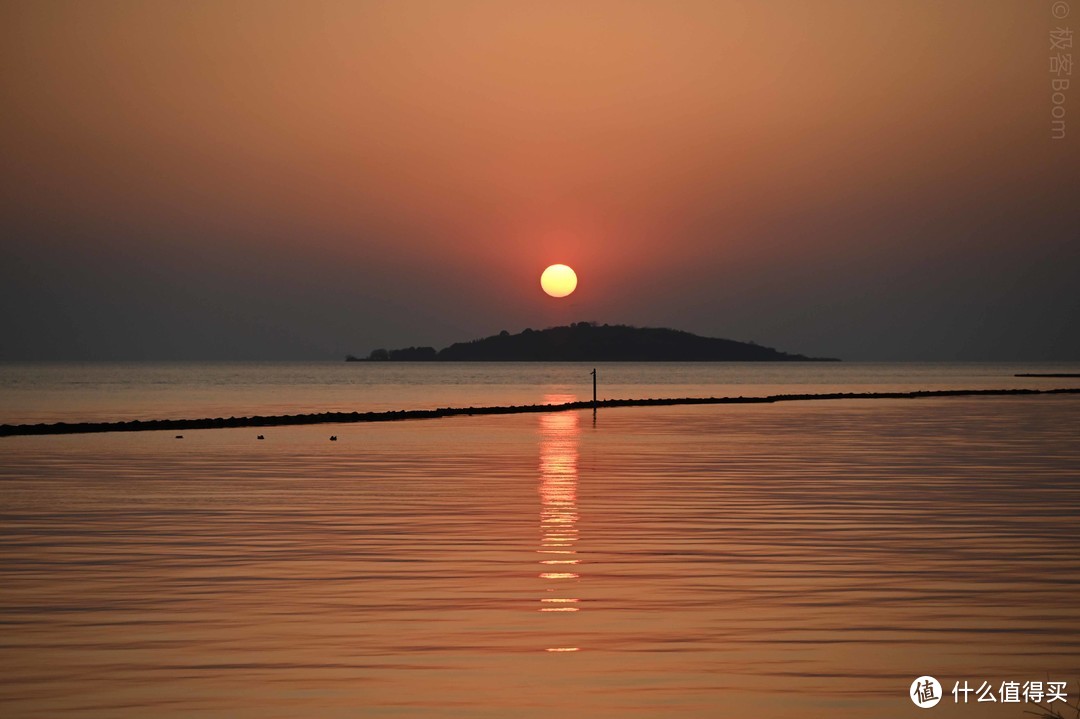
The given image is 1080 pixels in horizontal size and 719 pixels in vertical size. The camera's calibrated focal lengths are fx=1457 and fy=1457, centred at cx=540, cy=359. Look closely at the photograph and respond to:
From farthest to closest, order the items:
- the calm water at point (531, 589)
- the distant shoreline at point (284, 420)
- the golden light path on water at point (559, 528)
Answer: the distant shoreline at point (284, 420) < the golden light path on water at point (559, 528) < the calm water at point (531, 589)

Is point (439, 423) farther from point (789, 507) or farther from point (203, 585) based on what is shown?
point (203, 585)

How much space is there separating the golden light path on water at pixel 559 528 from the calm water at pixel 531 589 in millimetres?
76

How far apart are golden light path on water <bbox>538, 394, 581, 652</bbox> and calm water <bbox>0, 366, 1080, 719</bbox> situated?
0.25 ft

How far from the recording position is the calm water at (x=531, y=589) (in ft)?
Result: 34.4

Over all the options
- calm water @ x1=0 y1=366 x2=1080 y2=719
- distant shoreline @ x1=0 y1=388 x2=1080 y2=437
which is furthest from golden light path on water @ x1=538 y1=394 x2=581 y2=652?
distant shoreline @ x1=0 y1=388 x2=1080 y2=437

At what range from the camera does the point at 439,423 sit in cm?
6066

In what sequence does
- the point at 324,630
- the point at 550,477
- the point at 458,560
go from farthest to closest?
the point at 550,477
the point at 458,560
the point at 324,630

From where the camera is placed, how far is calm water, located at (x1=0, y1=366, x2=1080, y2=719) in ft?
34.4

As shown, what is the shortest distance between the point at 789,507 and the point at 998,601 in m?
9.73

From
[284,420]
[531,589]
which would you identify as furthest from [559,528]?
[284,420]

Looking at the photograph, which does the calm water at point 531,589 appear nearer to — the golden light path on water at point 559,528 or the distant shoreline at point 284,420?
the golden light path on water at point 559,528

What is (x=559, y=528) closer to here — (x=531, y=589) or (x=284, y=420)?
(x=531, y=589)

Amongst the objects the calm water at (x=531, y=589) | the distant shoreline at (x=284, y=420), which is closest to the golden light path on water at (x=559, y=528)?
the calm water at (x=531, y=589)

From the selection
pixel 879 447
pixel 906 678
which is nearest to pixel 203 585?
pixel 906 678
